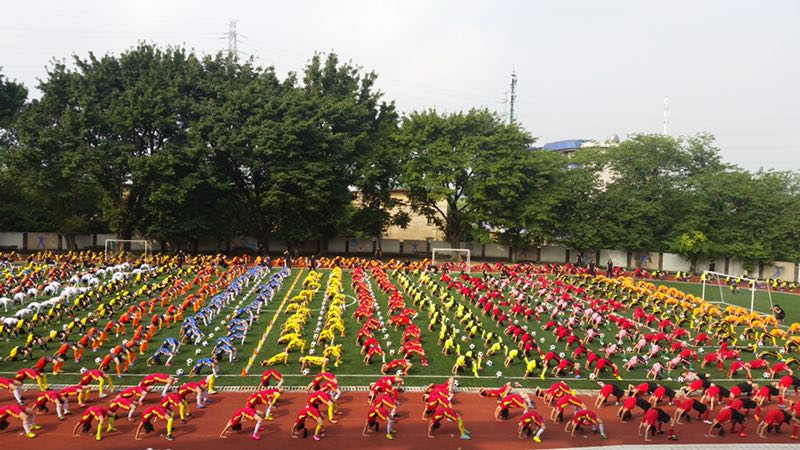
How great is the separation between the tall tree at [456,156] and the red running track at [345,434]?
1141 inches

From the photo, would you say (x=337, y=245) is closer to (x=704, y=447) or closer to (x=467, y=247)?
(x=467, y=247)

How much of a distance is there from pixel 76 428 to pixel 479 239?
33.7 meters

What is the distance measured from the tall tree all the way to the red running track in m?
29.0

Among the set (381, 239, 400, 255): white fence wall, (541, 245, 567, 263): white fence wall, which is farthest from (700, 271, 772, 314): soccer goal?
(381, 239, 400, 255): white fence wall

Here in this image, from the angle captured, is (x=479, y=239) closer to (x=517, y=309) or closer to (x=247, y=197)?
(x=247, y=197)

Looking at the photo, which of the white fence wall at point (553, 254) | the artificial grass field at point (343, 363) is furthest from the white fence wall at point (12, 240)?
the white fence wall at point (553, 254)

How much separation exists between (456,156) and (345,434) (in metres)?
31.8

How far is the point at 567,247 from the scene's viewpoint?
42.5 metres

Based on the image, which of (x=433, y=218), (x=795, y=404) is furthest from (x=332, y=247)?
(x=795, y=404)

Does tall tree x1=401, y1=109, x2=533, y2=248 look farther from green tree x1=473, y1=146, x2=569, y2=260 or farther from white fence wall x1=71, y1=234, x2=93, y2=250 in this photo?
white fence wall x1=71, y1=234, x2=93, y2=250

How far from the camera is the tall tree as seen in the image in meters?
39.0

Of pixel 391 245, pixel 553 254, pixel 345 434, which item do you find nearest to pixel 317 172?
pixel 391 245

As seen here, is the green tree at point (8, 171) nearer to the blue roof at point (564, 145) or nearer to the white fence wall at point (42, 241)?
the white fence wall at point (42, 241)

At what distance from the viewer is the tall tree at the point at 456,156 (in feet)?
128
